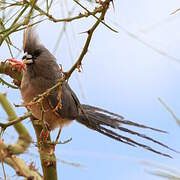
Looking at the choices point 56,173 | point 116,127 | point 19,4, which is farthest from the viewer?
point 116,127

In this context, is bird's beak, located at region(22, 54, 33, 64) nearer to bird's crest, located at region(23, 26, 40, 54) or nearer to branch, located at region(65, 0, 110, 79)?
bird's crest, located at region(23, 26, 40, 54)

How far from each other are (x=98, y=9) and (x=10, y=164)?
0.43 m

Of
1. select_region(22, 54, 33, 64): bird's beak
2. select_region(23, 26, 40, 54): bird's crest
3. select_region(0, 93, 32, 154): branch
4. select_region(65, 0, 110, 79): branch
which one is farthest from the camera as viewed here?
select_region(22, 54, 33, 64): bird's beak

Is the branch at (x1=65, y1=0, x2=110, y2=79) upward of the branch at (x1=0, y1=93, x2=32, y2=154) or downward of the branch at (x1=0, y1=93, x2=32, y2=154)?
upward

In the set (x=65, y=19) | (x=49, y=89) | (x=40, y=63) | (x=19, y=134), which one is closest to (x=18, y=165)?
(x=19, y=134)

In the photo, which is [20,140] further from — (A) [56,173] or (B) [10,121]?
(A) [56,173]

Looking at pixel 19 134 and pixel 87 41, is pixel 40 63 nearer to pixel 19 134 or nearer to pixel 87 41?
pixel 87 41

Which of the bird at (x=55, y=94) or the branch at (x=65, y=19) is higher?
the branch at (x=65, y=19)

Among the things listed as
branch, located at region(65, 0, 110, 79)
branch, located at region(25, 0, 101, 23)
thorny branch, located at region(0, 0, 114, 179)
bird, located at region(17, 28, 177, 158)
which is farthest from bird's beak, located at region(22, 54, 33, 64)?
branch, located at region(65, 0, 110, 79)

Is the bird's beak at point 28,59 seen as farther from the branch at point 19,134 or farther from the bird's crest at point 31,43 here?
the branch at point 19,134

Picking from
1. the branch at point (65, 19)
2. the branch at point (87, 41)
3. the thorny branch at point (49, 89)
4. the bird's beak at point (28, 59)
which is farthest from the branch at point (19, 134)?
the bird's beak at point (28, 59)

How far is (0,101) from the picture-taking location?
792 millimetres

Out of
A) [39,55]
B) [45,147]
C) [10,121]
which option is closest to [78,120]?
[39,55]

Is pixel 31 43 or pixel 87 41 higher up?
pixel 87 41
